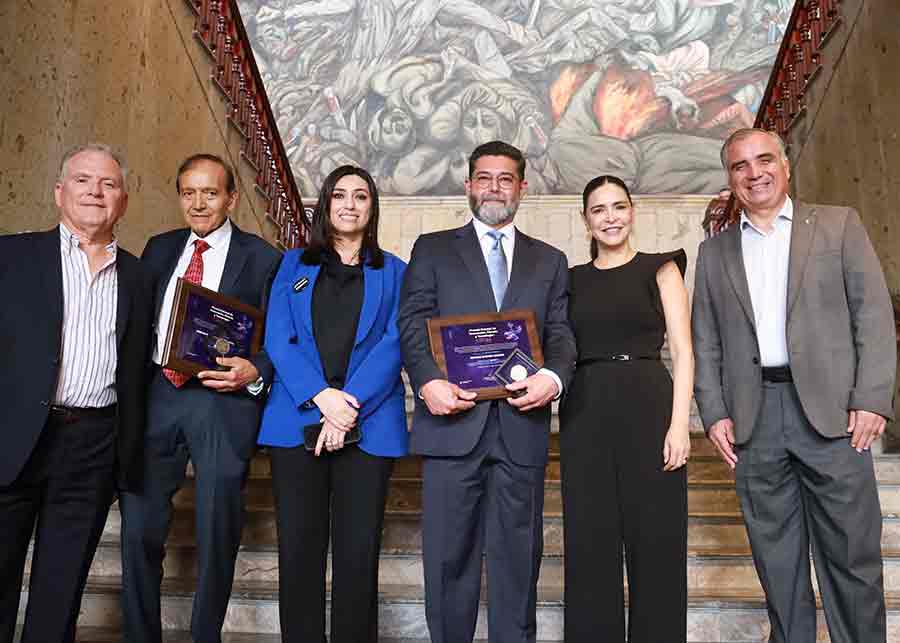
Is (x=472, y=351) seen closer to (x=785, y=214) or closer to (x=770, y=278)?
(x=770, y=278)

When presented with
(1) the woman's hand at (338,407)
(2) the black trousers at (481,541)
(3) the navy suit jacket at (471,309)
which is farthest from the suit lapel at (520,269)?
(1) the woman's hand at (338,407)

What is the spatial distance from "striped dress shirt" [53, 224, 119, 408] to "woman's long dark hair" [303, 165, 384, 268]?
2.19ft

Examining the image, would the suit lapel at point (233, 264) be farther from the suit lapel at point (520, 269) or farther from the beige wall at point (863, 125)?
the beige wall at point (863, 125)

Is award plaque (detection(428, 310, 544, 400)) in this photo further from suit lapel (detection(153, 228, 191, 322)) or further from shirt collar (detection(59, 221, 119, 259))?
shirt collar (detection(59, 221, 119, 259))

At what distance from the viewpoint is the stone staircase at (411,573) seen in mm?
3084

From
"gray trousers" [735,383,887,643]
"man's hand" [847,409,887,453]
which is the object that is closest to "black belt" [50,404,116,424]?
"gray trousers" [735,383,887,643]

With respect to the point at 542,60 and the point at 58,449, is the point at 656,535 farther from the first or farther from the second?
the point at 542,60

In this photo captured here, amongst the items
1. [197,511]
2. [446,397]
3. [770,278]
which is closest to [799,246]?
[770,278]

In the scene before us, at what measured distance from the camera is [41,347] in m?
Result: 2.43

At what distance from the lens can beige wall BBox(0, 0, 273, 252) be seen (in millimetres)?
3855

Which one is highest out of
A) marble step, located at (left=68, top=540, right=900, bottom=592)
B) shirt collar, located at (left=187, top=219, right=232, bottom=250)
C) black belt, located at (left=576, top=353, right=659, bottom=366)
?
shirt collar, located at (left=187, top=219, right=232, bottom=250)

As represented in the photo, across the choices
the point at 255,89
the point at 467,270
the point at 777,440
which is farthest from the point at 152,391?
the point at 255,89

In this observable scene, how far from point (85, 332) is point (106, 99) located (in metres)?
2.52

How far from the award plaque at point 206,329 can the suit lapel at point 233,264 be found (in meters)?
0.13
